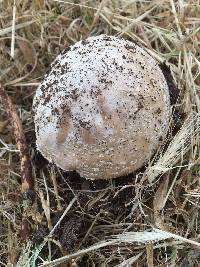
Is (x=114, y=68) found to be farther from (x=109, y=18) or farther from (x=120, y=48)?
(x=109, y=18)

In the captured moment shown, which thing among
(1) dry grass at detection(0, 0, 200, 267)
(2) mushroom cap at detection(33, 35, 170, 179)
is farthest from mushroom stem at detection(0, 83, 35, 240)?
(2) mushroom cap at detection(33, 35, 170, 179)

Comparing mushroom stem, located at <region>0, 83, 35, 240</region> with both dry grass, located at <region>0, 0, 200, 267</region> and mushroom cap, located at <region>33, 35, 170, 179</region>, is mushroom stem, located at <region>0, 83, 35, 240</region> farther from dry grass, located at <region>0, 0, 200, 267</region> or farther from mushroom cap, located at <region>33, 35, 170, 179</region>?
mushroom cap, located at <region>33, 35, 170, 179</region>

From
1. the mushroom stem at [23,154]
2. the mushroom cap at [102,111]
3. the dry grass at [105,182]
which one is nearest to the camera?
the mushroom cap at [102,111]

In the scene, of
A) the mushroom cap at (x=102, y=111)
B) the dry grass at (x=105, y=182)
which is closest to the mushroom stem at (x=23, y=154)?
the dry grass at (x=105, y=182)

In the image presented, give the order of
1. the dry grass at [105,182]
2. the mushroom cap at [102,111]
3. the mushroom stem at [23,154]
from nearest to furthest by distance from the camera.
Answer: the mushroom cap at [102,111] → the dry grass at [105,182] → the mushroom stem at [23,154]

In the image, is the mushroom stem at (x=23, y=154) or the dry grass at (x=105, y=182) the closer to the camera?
the dry grass at (x=105, y=182)

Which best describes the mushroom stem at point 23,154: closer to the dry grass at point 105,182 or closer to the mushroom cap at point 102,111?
the dry grass at point 105,182

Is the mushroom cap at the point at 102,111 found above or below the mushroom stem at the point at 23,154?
above
